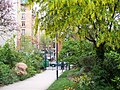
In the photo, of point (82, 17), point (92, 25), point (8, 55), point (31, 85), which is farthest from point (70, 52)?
point (82, 17)

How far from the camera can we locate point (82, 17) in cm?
638

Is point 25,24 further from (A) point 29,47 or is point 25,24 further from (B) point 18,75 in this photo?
(B) point 18,75

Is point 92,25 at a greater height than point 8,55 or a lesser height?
greater

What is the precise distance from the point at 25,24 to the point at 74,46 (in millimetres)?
48663

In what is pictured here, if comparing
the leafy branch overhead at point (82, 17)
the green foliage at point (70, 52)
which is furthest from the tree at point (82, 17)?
the green foliage at point (70, 52)

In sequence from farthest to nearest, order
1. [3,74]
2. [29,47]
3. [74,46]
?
[29,47], [74,46], [3,74]

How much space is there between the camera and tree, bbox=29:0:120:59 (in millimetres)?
5949

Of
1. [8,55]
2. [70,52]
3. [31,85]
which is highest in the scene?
[70,52]

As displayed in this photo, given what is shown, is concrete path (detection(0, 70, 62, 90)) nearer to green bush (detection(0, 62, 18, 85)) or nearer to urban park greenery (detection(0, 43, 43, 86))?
green bush (detection(0, 62, 18, 85))

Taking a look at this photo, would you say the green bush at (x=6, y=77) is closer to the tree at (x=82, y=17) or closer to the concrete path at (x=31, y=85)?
the concrete path at (x=31, y=85)

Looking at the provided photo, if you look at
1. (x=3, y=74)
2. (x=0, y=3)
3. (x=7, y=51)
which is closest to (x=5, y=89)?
(x=3, y=74)

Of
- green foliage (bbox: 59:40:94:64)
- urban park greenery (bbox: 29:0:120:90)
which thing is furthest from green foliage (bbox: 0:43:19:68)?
urban park greenery (bbox: 29:0:120:90)

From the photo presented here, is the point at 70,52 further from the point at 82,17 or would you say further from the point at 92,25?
the point at 82,17

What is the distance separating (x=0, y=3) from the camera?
18203mm
